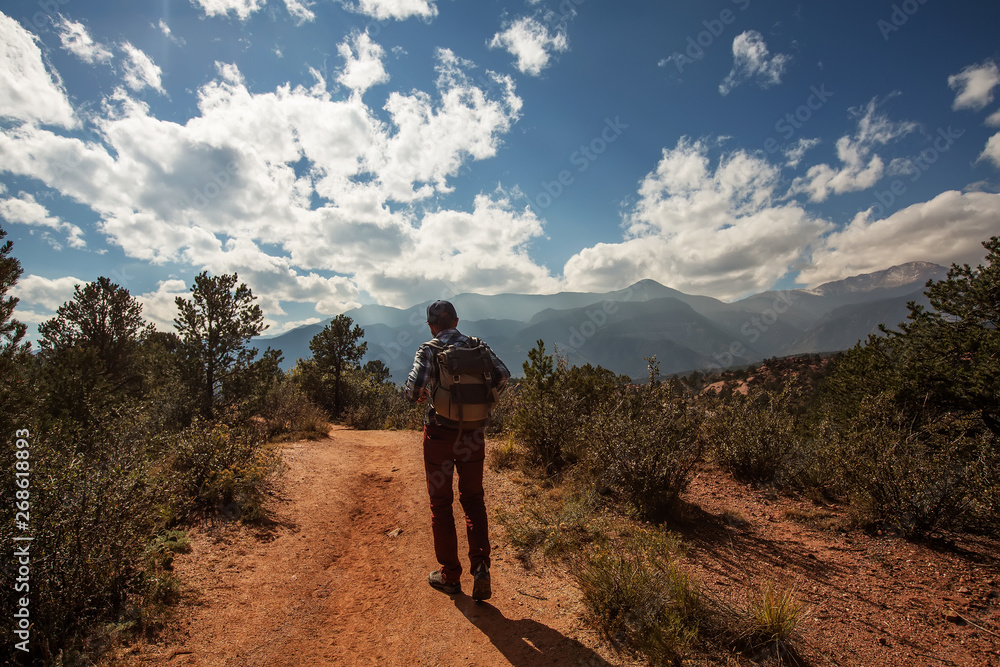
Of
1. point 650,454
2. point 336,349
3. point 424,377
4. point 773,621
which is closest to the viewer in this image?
point 773,621

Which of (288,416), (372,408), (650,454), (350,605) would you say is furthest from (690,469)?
(372,408)

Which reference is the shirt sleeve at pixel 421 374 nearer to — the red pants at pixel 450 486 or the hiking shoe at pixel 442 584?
the red pants at pixel 450 486

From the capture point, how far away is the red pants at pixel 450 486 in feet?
11.4

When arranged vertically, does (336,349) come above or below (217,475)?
above

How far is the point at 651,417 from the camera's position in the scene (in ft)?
17.5

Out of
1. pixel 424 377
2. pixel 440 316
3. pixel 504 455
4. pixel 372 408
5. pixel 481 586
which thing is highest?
pixel 440 316

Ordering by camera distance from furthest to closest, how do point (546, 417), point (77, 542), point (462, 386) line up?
point (546, 417), point (462, 386), point (77, 542)

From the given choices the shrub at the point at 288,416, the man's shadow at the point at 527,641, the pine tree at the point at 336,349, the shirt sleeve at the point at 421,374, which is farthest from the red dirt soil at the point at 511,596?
the pine tree at the point at 336,349

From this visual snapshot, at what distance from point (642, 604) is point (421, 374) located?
97.8 inches

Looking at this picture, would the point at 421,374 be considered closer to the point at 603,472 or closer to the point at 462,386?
the point at 462,386

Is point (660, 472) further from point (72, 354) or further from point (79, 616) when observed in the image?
point (72, 354)

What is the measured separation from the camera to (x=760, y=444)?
20.9 feet

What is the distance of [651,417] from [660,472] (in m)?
0.76

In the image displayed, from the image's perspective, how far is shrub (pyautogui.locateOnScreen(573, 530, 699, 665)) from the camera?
8.55 ft
